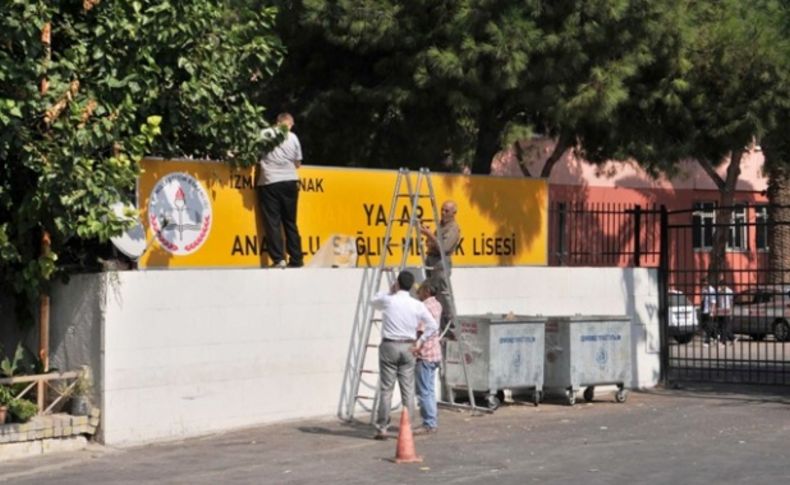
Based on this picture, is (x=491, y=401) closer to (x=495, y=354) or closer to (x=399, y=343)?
(x=495, y=354)

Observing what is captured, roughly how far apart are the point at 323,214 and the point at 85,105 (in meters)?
4.10

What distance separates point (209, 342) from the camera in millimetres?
14531

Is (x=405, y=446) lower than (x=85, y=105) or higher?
lower

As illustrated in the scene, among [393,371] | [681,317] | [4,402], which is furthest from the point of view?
[681,317]

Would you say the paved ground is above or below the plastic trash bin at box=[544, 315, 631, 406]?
below

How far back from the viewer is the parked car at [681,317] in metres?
20.3

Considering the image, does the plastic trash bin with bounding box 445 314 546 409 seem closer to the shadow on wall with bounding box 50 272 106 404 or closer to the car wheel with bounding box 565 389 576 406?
the car wheel with bounding box 565 389 576 406

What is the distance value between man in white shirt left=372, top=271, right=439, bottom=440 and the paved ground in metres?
0.54

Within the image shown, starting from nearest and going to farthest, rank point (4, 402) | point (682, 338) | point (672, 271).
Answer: point (4, 402) < point (672, 271) < point (682, 338)

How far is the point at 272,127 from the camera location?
1543 cm

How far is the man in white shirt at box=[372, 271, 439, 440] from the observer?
13.8m

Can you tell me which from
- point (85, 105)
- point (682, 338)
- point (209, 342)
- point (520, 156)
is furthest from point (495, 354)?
point (520, 156)

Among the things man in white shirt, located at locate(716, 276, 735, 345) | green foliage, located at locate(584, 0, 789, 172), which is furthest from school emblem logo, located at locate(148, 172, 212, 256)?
man in white shirt, located at locate(716, 276, 735, 345)

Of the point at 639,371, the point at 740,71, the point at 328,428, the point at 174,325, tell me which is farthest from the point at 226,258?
the point at 740,71
